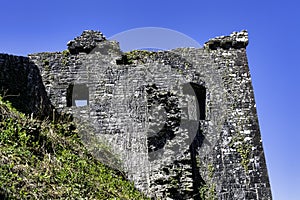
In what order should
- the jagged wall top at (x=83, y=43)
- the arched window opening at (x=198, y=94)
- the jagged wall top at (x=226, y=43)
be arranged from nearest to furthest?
the arched window opening at (x=198, y=94), the jagged wall top at (x=83, y=43), the jagged wall top at (x=226, y=43)

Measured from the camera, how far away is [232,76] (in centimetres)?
1395

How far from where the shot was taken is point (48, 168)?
25.4 ft

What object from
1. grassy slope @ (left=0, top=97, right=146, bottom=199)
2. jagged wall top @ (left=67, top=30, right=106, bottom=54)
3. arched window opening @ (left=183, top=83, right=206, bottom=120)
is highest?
jagged wall top @ (left=67, top=30, right=106, bottom=54)

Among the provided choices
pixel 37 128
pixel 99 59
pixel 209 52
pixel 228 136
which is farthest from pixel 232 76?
pixel 37 128

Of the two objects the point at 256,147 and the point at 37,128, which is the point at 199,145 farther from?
the point at 37,128

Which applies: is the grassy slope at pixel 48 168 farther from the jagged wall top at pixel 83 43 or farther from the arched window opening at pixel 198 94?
the arched window opening at pixel 198 94

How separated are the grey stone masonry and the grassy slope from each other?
74 cm

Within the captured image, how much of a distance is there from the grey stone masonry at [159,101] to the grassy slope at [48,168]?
74cm

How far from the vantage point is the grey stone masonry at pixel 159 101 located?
426 inches

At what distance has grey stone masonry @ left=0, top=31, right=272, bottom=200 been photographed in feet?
35.5

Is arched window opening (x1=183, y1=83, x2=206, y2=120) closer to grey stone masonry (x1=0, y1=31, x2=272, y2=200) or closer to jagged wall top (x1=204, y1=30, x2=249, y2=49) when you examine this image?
grey stone masonry (x1=0, y1=31, x2=272, y2=200)

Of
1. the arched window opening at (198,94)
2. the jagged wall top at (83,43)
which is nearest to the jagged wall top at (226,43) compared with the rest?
the arched window opening at (198,94)

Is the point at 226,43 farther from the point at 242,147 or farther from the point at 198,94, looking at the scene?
the point at 242,147

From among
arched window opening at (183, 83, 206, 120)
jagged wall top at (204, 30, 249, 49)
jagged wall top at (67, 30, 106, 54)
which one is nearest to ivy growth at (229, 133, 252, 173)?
arched window opening at (183, 83, 206, 120)
